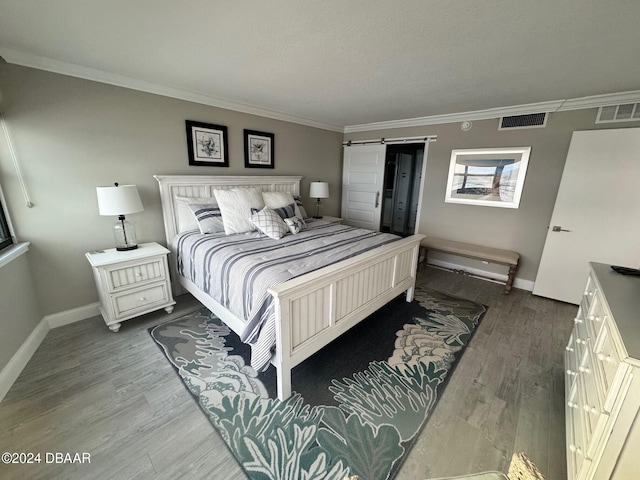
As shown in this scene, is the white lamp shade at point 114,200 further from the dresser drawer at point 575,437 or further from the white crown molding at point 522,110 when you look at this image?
the white crown molding at point 522,110

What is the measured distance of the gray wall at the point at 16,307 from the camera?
1.78m

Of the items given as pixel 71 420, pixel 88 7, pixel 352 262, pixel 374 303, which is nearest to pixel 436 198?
pixel 374 303

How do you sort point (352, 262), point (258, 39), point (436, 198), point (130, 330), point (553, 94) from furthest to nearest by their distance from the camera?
1. point (436, 198)
2. point (553, 94)
3. point (130, 330)
4. point (352, 262)
5. point (258, 39)

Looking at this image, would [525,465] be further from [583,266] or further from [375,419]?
[583,266]

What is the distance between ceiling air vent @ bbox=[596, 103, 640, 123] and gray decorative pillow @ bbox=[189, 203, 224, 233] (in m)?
4.28

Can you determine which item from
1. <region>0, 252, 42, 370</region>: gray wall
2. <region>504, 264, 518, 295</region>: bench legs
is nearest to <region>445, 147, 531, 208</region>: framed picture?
<region>504, 264, 518, 295</region>: bench legs

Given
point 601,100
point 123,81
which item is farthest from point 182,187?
point 601,100

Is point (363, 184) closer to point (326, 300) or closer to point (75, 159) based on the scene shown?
point (326, 300)

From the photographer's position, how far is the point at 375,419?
1.60 meters

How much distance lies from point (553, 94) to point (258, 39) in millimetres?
2984

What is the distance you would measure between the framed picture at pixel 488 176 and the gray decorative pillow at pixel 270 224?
269cm

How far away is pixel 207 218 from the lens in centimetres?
284

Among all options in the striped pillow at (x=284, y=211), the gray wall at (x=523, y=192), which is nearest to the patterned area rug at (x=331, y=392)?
the striped pillow at (x=284, y=211)

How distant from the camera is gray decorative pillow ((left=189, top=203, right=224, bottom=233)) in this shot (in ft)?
9.25
